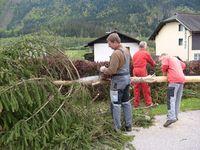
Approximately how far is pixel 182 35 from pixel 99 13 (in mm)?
69793

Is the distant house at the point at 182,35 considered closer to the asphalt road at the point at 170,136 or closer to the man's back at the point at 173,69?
the asphalt road at the point at 170,136

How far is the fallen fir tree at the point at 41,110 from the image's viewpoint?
7188 mm

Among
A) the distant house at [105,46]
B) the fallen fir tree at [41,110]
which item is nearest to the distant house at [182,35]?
the distant house at [105,46]

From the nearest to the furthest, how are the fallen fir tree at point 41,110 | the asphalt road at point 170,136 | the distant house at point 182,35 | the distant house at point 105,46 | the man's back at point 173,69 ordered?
the fallen fir tree at point 41,110 < the asphalt road at point 170,136 < the man's back at point 173,69 < the distant house at point 105,46 < the distant house at point 182,35

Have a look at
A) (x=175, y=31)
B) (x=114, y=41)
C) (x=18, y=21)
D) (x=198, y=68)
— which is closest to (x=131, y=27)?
(x=18, y=21)

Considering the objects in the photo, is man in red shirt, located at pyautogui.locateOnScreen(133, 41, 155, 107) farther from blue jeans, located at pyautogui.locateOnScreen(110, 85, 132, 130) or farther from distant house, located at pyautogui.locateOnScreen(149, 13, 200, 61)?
distant house, located at pyautogui.locateOnScreen(149, 13, 200, 61)

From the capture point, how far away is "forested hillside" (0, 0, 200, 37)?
118438 mm

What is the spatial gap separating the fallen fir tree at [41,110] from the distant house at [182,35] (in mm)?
50641

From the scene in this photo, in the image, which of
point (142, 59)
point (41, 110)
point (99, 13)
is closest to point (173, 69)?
point (142, 59)

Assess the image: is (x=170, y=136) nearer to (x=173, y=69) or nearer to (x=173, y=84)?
(x=173, y=84)

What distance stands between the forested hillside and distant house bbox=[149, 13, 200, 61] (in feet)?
152

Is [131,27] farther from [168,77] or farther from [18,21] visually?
[168,77]

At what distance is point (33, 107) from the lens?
7.66 meters

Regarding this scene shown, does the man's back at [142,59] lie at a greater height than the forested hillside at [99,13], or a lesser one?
lesser
